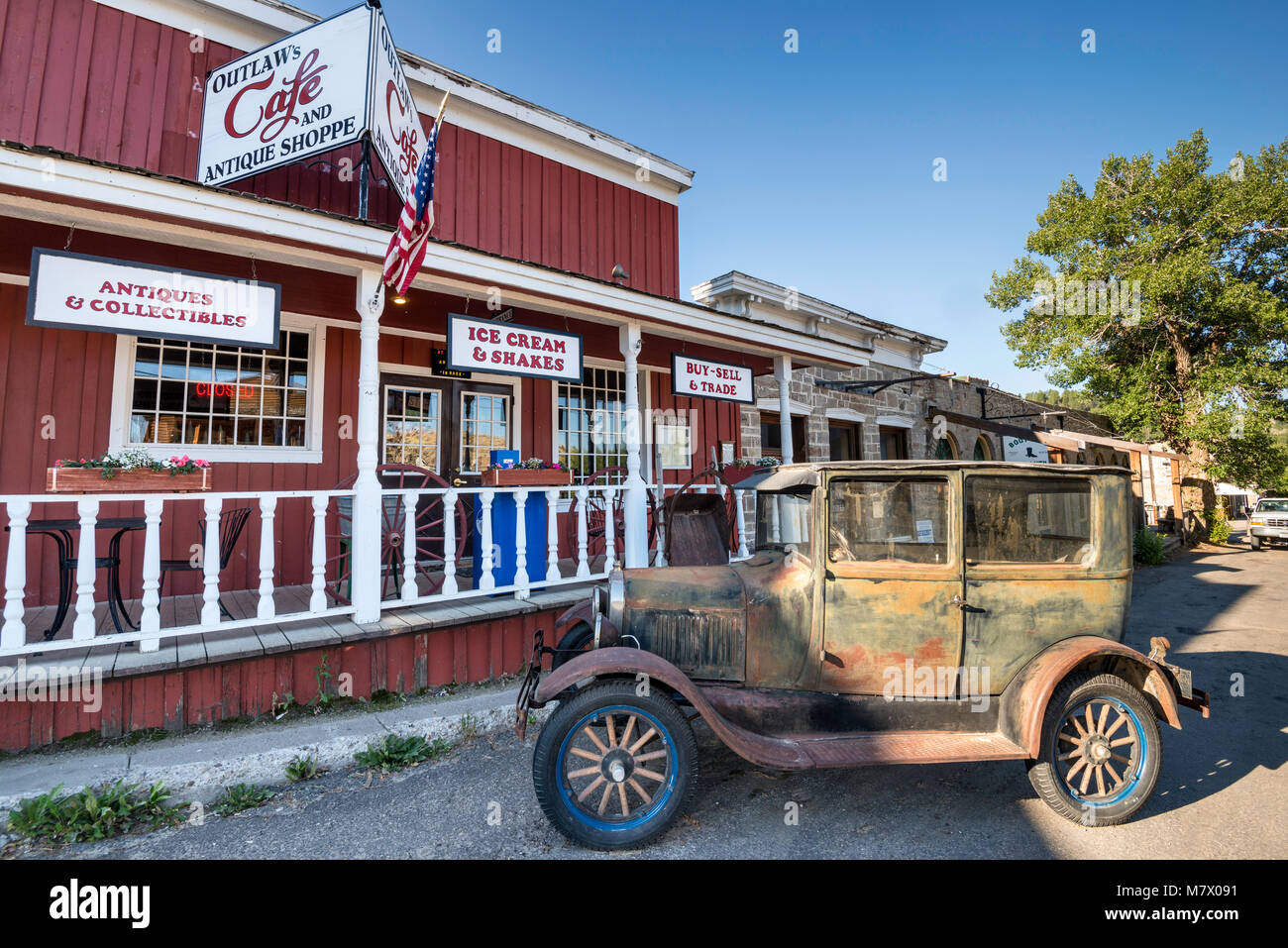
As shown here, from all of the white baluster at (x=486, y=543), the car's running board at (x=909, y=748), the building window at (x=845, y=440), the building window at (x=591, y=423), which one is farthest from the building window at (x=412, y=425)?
the building window at (x=845, y=440)

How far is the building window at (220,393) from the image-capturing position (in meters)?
5.35

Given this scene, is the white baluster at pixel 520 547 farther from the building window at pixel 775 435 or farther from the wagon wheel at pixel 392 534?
the building window at pixel 775 435

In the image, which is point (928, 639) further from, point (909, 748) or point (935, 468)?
point (935, 468)

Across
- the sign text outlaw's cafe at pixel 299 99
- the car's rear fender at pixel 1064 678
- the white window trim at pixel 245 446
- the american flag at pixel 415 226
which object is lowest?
the car's rear fender at pixel 1064 678

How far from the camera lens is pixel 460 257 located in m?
4.77

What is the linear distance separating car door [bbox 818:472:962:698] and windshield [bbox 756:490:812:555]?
6.2 inches

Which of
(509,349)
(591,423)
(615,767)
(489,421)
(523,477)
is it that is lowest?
(615,767)

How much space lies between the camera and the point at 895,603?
114 inches

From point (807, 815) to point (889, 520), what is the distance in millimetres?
1561

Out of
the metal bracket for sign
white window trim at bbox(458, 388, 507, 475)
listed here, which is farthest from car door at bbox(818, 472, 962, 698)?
the metal bracket for sign

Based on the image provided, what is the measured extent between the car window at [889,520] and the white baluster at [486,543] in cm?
305

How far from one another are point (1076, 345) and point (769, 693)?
62.4 feet

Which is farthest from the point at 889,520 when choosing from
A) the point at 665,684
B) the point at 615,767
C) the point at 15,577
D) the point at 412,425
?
the point at 412,425

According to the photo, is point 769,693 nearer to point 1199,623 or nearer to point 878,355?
point 1199,623
